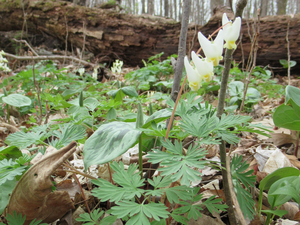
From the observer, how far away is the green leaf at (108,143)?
0.79 m

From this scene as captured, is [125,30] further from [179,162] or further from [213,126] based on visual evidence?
[179,162]

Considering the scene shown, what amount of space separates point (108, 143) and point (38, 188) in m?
0.38

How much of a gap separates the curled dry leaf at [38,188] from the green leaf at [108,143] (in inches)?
3.0

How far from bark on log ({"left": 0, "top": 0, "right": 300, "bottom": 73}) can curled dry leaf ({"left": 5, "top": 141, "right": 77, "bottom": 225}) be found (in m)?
5.57

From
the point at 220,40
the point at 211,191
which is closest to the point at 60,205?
the point at 211,191

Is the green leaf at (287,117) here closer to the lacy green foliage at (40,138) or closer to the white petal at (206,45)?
the white petal at (206,45)

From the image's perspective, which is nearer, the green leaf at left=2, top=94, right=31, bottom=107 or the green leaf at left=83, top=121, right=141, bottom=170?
the green leaf at left=83, top=121, right=141, bottom=170

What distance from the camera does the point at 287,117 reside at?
3.62 feet

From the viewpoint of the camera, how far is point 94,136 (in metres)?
0.91

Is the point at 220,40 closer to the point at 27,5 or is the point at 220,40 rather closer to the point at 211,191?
the point at 211,191

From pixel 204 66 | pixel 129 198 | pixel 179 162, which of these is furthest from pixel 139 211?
pixel 204 66

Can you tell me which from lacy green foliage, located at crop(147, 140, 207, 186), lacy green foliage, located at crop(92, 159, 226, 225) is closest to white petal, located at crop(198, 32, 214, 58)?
lacy green foliage, located at crop(147, 140, 207, 186)

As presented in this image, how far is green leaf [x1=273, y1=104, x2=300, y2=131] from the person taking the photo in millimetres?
1082

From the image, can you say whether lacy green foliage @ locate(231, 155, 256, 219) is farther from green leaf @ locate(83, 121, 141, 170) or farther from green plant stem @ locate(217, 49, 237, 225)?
green leaf @ locate(83, 121, 141, 170)
